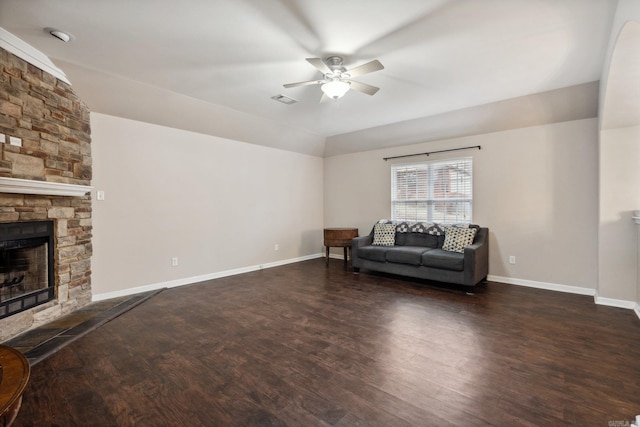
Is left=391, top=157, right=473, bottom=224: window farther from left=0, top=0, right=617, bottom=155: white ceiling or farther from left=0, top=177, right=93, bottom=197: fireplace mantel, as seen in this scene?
left=0, top=177, right=93, bottom=197: fireplace mantel

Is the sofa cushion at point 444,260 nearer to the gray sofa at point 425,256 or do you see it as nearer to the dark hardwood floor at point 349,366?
the gray sofa at point 425,256

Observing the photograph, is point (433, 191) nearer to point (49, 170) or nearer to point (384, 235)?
point (384, 235)

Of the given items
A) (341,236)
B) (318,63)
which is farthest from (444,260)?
(318,63)

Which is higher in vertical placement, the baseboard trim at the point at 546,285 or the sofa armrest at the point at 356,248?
the sofa armrest at the point at 356,248

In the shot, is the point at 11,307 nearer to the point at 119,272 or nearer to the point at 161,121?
the point at 119,272

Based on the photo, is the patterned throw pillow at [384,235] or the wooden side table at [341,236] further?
the wooden side table at [341,236]

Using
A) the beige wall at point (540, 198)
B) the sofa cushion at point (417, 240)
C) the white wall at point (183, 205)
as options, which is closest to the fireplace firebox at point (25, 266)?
the white wall at point (183, 205)

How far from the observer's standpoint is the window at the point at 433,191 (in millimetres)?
4852

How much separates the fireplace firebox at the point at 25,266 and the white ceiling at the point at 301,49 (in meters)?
1.68

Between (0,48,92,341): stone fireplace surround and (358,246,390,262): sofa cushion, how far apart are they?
12.9 ft

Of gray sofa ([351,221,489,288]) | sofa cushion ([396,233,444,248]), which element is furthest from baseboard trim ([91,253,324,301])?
sofa cushion ([396,233,444,248])

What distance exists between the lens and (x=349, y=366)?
7.13ft

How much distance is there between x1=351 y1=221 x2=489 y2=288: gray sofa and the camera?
3.94m

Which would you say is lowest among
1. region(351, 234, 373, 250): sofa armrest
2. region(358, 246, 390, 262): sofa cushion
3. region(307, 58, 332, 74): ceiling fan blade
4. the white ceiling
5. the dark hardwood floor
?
the dark hardwood floor
